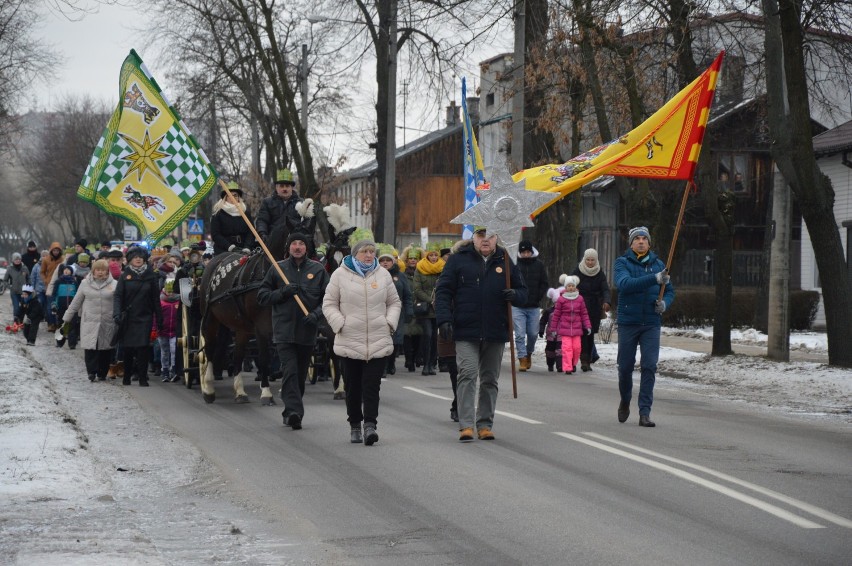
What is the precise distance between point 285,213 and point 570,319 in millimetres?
6690

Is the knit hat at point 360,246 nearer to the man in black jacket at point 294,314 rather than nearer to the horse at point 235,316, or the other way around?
the man in black jacket at point 294,314

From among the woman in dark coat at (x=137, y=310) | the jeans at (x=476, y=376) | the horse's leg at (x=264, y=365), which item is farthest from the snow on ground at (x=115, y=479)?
the jeans at (x=476, y=376)

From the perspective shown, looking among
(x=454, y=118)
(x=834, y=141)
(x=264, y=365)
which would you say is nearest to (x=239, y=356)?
(x=264, y=365)

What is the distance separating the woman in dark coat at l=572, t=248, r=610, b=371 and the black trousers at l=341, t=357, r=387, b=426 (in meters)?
9.72

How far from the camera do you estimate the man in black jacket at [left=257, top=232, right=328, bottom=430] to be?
12812 millimetres

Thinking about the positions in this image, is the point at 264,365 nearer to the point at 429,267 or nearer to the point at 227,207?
the point at 227,207

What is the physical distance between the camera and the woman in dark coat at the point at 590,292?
69.3ft

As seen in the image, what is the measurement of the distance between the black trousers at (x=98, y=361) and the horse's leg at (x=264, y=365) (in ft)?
12.5

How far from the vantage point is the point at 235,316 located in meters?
15.3

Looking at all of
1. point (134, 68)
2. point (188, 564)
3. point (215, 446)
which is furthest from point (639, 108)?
point (188, 564)

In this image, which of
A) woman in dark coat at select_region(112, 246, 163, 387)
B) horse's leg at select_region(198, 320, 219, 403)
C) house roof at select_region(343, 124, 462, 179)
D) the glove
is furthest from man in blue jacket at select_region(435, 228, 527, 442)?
house roof at select_region(343, 124, 462, 179)

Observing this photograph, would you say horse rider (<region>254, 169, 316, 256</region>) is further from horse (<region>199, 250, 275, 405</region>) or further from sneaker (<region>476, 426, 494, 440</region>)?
sneaker (<region>476, 426, 494, 440</region>)

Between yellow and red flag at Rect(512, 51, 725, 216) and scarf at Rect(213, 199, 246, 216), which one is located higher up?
yellow and red flag at Rect(512, 51, 725, 216)

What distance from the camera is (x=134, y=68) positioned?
16062 mm
